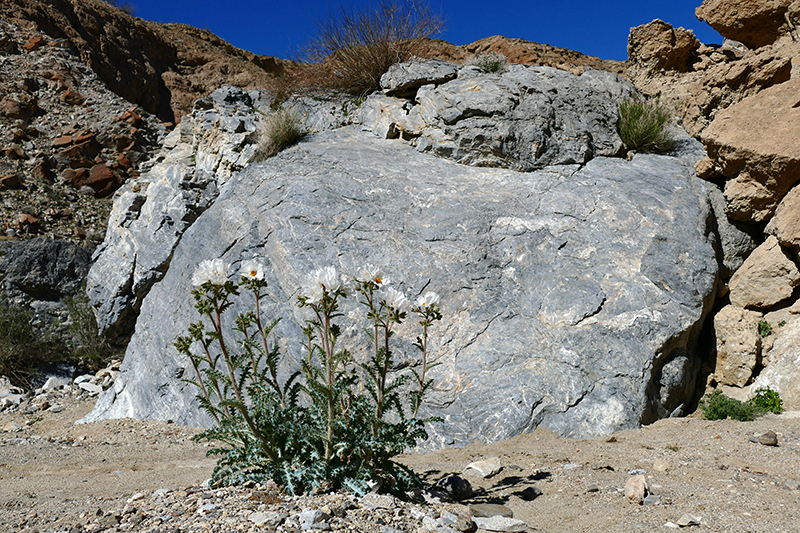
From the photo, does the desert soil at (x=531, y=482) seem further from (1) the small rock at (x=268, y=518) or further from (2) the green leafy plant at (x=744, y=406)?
(2) the green leafy plant at (x=744, y=406)

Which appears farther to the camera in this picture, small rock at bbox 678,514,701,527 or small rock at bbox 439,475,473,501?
small rock at bbox 439,475,473,501

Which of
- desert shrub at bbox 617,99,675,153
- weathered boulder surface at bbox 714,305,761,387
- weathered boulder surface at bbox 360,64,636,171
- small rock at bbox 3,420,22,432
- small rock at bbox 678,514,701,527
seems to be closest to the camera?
small rock at bbox 678,514,701,527

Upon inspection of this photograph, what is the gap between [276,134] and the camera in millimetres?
6641

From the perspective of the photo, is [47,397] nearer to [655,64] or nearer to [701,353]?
[701,353]

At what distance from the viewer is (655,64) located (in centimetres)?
804

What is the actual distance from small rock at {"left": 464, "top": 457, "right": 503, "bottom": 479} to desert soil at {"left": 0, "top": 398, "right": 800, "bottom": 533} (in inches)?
2.0

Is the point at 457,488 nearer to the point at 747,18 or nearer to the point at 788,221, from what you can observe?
the point at 788,221

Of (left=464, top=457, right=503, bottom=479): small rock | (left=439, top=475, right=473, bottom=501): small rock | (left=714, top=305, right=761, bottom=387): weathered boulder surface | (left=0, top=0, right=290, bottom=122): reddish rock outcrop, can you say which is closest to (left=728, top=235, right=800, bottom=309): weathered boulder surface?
(left=714, top=305, right=761, bottom=387): weathered boulder surface

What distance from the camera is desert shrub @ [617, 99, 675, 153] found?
656 centimetres

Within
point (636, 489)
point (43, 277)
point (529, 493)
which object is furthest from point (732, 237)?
point (43, 277)

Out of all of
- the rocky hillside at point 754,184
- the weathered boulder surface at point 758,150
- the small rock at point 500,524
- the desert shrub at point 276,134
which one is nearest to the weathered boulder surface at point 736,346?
the rocky hillside at point 754,184

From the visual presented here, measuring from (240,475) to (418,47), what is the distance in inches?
311

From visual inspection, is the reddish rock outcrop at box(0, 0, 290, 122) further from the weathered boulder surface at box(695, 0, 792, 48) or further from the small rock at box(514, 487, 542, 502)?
the small rock at box(514, 487, 542, 502)

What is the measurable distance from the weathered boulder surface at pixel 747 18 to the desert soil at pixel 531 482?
5.58 m
